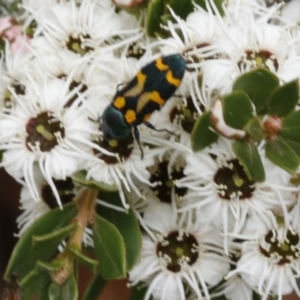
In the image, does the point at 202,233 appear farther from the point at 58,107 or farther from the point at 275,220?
the point at 58,107

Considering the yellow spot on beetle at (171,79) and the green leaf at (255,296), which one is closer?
the yellow spot on beetle at (171,79)

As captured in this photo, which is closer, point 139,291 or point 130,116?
point 130,116

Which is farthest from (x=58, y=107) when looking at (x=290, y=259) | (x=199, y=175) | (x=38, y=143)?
(x=290, y=259)

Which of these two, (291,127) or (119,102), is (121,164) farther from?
(291,127)

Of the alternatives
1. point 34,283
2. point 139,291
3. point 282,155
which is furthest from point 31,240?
point 282,155

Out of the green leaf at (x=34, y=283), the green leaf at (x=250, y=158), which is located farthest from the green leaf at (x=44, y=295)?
the green leaf at (x=250, y=158)

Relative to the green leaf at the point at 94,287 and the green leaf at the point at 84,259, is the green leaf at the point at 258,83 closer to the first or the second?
the green leaf at the point at 84,259

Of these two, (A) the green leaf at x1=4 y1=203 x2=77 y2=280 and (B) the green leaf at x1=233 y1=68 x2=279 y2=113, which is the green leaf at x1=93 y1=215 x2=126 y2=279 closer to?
(A) the green leaf at x1=4 y1=203 x2=77 y2=280
